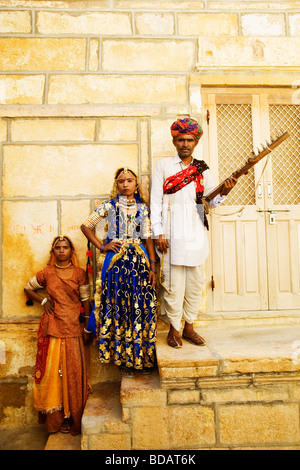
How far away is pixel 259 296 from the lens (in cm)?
363

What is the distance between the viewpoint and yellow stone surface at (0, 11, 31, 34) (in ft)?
11.7

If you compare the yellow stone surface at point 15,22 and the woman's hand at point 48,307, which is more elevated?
the yellow stone surface at point 15,22

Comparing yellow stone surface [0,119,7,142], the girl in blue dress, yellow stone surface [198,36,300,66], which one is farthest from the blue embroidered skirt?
yellow stone surface [198,36,300,66]

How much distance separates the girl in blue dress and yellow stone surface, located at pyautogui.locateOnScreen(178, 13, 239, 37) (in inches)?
73.5

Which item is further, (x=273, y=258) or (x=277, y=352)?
(x=273, y=258)

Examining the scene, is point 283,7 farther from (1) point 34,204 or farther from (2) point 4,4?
(1) point 34,204

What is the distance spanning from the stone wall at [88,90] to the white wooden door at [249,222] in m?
0.39

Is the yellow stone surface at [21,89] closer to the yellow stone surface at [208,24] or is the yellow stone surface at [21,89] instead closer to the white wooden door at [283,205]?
the yellow stone surface at [208,24]

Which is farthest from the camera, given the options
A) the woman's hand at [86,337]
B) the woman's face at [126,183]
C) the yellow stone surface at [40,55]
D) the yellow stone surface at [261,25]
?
the yellow stone surface at [261,25]

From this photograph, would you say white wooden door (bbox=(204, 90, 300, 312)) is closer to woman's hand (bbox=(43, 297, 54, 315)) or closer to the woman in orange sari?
the woman in orange sari

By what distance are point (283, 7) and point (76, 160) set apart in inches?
112

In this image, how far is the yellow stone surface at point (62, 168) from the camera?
3.46m

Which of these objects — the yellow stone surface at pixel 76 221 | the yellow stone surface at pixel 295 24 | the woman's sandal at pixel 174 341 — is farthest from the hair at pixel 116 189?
the yellow stone surface at pixel 295 24
